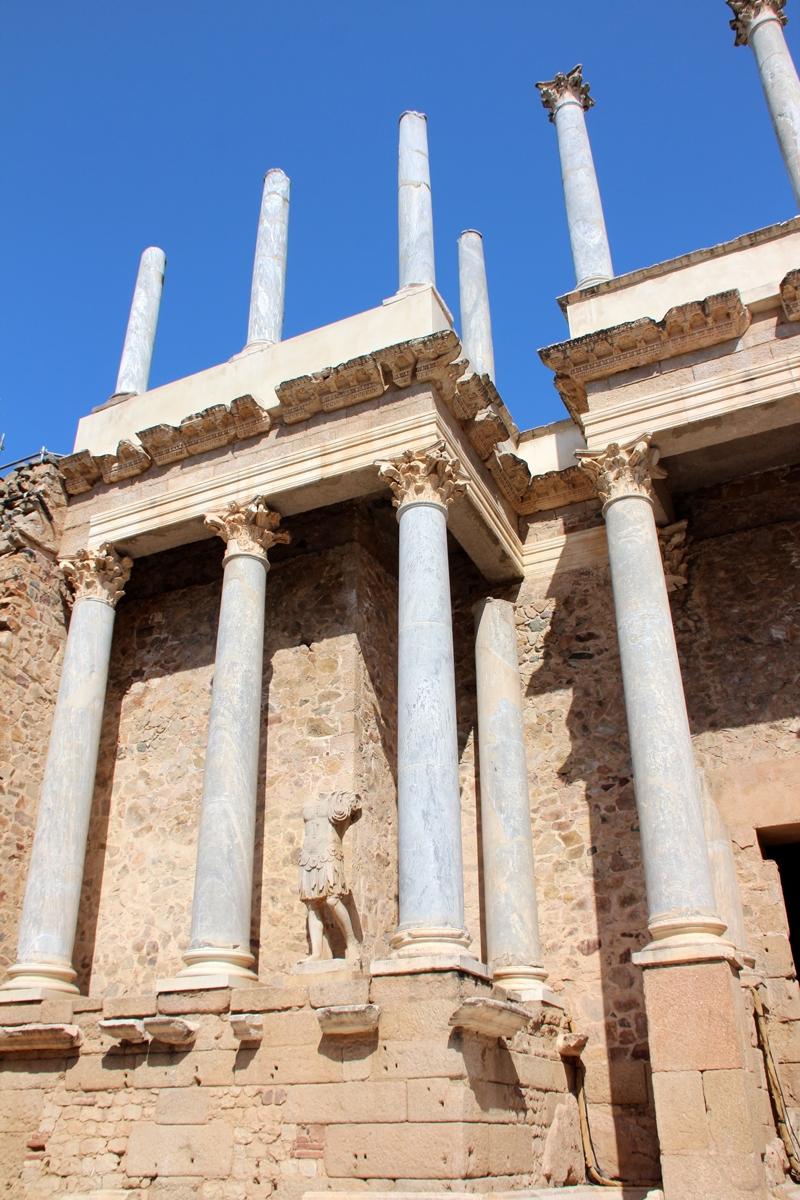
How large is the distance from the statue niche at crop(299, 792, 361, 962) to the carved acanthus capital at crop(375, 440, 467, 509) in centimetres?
320

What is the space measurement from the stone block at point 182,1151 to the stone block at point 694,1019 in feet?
11.8

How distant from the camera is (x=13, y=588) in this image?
1180cm

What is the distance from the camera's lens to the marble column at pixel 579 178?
11977 millimetres

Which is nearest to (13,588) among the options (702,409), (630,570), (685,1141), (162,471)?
(162,471)

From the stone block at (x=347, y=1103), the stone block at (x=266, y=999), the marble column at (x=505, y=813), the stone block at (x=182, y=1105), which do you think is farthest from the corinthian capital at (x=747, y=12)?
the stone block at (x=182, y=1105)

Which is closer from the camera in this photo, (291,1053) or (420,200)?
(291,1053)

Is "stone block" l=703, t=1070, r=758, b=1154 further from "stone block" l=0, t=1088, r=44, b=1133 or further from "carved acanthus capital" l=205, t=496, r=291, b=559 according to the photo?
"carved acanthus capital" l=205, t=496, r=291, b=559

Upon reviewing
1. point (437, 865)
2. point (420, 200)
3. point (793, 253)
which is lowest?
point (437, 865)

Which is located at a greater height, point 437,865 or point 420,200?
point 420,200

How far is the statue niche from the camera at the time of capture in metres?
9.30

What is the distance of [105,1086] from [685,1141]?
5048 millimetres

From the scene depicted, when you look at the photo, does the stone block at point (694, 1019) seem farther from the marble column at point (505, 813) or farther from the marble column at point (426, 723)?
the marble column at point (505, 813)

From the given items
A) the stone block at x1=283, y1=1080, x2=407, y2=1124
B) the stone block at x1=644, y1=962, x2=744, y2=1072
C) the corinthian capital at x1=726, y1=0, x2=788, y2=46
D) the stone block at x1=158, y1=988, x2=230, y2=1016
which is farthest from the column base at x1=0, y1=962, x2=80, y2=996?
the corinthian capital at x1=726, y1=0, x2=788, y2=46

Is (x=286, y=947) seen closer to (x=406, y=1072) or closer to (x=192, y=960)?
(x=192, y=960)
